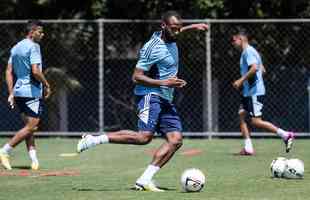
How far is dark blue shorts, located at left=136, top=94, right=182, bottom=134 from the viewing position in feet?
35.3

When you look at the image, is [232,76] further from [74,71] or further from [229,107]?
[74,71]

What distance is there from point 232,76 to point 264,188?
10447 mm

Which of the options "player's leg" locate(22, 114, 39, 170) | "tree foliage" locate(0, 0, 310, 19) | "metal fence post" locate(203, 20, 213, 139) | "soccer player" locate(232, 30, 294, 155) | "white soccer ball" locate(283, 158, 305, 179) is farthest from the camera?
"tree foliage" locate(0, 0, 310, 19)

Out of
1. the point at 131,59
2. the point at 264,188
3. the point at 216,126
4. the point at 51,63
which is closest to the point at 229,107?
the point at 216,126

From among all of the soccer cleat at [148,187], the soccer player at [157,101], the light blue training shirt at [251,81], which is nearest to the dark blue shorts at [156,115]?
the soccer player at [157,101]

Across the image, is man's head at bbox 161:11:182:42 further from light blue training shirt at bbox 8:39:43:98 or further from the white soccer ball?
light blue training shirt at bbox 8:39:43:98

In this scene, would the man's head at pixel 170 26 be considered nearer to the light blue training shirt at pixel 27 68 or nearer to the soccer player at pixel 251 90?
the light blue training shirt at pixel 27 68

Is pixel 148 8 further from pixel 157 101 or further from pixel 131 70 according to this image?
pixel 157 101

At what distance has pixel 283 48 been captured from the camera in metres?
20.8

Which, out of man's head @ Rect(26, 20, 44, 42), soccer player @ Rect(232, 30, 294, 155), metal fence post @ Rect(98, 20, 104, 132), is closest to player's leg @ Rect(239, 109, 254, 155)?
soccer player @ Rect(232, 30, 294, 155)

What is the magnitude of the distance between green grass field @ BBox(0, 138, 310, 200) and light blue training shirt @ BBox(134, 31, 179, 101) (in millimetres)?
1174

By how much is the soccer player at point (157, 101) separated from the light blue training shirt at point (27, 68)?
2996 millimetres

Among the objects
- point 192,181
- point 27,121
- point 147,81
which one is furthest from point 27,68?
point 192,181

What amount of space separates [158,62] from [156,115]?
0.62 meters
